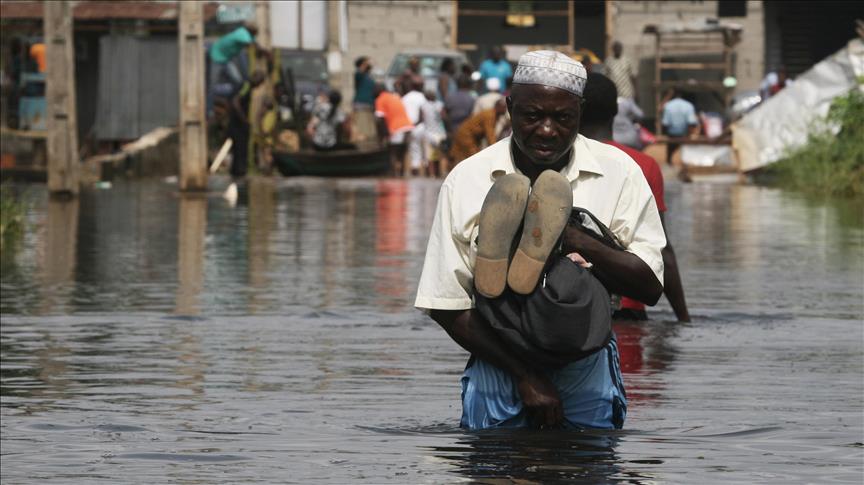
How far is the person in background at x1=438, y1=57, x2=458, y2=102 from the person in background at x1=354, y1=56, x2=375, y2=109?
3.85ft

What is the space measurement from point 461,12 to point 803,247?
2669 cm

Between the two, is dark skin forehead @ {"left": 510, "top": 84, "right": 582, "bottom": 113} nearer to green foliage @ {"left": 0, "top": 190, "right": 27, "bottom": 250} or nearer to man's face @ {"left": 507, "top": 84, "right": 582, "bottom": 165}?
man's face @ {"left": 507, "top": 84, "right": 582, "bottom": 165}

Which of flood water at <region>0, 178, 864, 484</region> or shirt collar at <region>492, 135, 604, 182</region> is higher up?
shirt collar at <region>492, 135, 604, 182</region>

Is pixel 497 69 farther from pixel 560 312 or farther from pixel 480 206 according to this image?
pixel 560 312

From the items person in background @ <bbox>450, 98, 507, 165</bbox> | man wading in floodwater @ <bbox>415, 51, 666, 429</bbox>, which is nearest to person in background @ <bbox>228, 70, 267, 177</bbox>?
person in background @ <bbox>450, 98, 507, 165</bbox>

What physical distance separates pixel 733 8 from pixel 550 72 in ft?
127

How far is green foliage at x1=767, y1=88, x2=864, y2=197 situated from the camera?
1019 inches

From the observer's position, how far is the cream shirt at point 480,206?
5.44m

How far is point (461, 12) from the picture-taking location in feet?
143

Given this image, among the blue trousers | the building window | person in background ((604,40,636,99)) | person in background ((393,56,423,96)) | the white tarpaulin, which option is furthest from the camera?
the building window

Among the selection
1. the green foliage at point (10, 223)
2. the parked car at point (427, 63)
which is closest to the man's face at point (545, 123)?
the green foliage at point (10, 223)

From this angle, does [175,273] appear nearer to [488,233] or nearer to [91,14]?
[488,233]

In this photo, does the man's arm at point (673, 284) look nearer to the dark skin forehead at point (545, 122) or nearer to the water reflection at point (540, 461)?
the water reflection at point (540, 461)

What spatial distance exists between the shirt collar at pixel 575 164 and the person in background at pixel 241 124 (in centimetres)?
2517
